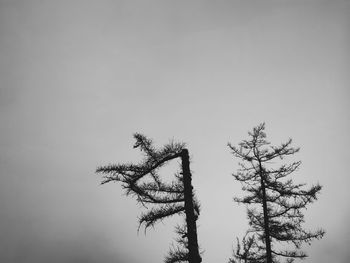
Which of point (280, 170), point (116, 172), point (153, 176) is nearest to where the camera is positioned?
point (116, 172)

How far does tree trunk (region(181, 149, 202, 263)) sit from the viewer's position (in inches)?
277

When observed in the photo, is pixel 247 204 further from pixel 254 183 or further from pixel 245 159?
pixel 245 159

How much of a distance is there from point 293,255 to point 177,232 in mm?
9540

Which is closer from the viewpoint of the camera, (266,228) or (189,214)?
(189,214)

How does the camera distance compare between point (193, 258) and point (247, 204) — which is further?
point (247, 204)

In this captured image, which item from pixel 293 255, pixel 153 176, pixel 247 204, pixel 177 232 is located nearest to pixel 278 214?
pixel 247 204

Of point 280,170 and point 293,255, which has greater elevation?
point 280,170

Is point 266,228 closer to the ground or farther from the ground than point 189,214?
farther from the ground

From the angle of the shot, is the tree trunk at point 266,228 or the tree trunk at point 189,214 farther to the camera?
the tree trunk at point 266,228

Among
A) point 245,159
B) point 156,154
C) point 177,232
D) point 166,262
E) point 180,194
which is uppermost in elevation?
point 245,159

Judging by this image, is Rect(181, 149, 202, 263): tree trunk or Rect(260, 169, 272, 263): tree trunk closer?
Rect(181, 149, 202, 263): tree trunk

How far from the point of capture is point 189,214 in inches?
285

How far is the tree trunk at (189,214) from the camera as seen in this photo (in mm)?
7031

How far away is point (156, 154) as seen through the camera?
7.17 m
